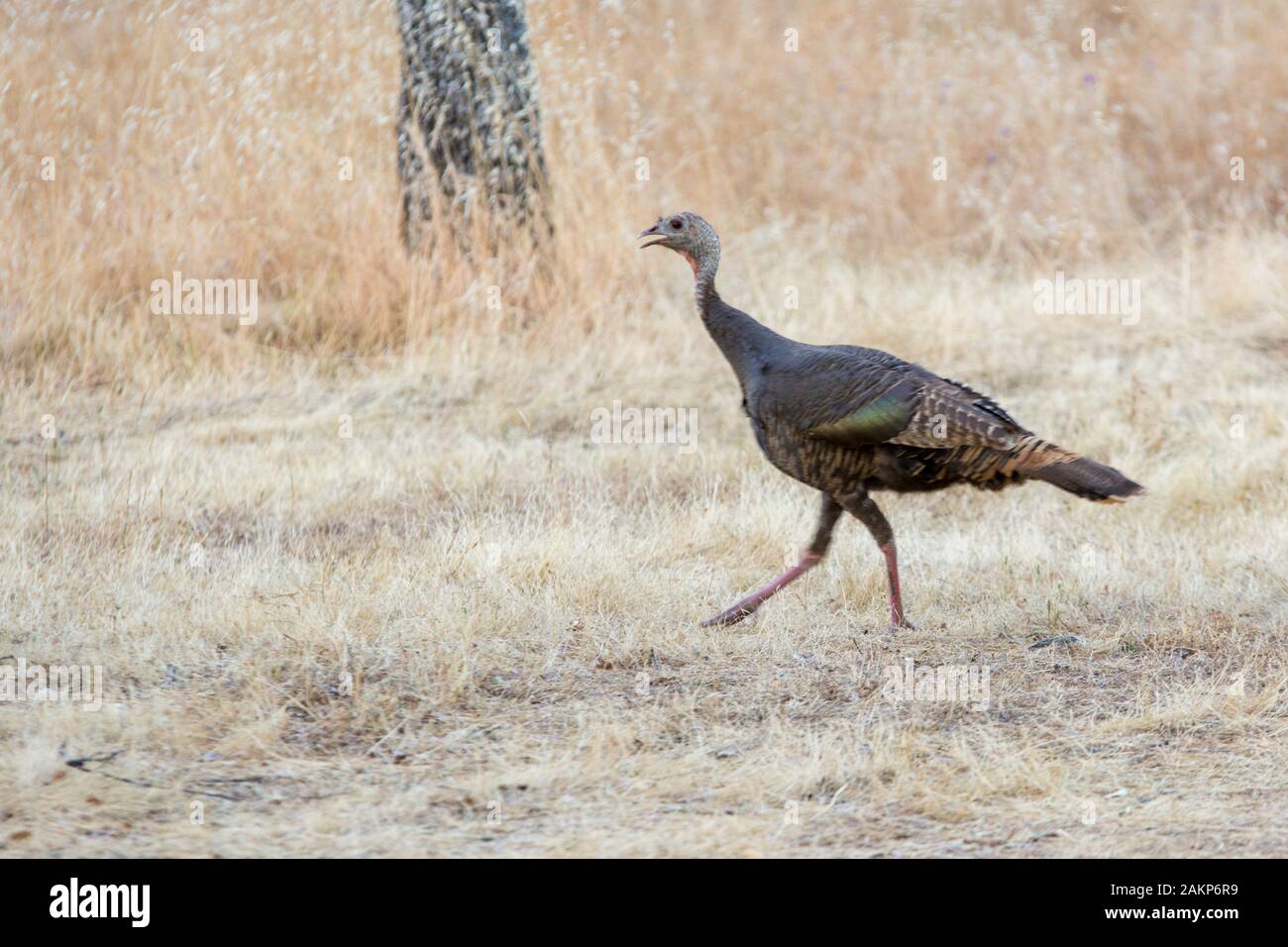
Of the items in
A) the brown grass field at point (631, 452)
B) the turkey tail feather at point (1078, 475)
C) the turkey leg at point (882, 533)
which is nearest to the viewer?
the brown grass field at point (631, 452)

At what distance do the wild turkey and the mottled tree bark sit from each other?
151 inches

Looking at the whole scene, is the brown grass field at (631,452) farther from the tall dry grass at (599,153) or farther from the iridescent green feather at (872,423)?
the iridescent green feather at (872,423)

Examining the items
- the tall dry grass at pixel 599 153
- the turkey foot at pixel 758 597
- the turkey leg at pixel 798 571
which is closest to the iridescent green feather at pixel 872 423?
the turkey leg at pixel 798 571

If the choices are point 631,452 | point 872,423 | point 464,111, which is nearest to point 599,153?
point 464,111

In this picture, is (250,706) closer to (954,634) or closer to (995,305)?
(954,634)

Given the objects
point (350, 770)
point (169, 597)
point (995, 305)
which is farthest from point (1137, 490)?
point (995, 305)

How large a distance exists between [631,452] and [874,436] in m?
2.58

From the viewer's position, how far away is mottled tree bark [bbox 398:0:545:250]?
9133mm

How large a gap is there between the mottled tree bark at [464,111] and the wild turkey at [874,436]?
3.84 meters

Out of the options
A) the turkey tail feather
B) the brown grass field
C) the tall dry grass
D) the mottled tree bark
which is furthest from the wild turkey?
the mottled tree bark

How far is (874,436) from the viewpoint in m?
5.38

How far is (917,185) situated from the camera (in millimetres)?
11031

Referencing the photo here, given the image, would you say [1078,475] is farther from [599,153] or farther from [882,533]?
[599,153]

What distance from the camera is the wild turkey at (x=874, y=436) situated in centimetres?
532
